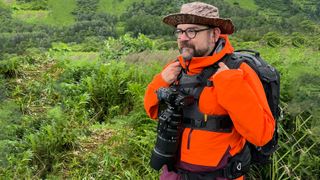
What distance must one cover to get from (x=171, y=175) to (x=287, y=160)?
1543mm

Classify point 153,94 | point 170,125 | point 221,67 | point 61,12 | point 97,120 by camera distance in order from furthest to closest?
point 61,12 < point 97,120 < point 153,94 < point 170,125 < point 221,67

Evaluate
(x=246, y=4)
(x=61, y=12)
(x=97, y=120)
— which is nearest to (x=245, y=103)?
(x=97, y=120)

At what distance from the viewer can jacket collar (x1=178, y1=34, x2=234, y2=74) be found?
280cm

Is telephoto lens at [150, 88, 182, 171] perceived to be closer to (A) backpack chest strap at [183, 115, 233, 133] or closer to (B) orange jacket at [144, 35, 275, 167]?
(B) orange jacket at [144, 35, 275, 167]

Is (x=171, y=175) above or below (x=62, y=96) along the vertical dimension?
above

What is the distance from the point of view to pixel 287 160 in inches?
165

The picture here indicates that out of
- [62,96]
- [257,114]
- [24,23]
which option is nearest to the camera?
[257,114]

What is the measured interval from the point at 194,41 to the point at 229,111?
50 centimetres

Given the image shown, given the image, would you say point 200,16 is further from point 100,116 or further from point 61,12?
point 61,12

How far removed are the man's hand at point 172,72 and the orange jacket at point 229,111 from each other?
0.04 metres

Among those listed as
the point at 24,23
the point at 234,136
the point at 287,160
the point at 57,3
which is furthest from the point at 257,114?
the point at 57,3

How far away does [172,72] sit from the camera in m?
2.98

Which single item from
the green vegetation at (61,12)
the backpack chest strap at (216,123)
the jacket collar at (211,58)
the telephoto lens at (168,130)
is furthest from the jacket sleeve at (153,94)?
the green vegetation at (61,12)

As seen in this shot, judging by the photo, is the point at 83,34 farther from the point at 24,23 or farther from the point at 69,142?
the point at 69,142
